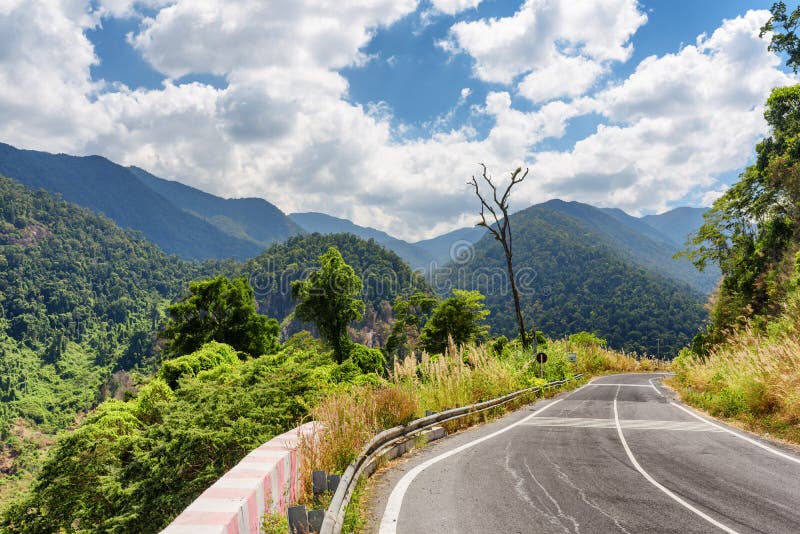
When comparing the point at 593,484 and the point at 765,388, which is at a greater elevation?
the point at 593,484

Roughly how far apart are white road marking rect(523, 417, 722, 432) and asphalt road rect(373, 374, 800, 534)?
1.23ft

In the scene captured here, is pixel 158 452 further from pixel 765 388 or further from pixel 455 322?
pixel 455 322

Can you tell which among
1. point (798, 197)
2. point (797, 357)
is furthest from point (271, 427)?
point (798, 197)

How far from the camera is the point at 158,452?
7840 millimetres

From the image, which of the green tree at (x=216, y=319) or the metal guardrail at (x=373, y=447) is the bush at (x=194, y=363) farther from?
the green tree at (x=216, y=319)

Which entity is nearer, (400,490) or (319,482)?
(319,482)

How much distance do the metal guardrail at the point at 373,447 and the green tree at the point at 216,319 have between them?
2526 centimetres

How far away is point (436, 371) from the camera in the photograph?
13.9 metres

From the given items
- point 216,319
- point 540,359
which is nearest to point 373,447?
point 540,359

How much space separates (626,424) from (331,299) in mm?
24688

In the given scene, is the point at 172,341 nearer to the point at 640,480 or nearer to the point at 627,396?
the point at 627,396

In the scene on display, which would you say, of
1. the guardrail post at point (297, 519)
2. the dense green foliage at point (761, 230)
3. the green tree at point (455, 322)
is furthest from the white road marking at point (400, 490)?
the green tree at point (455, 322)

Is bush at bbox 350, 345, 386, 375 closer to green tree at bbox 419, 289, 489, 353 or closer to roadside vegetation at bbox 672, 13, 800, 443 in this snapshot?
roadside vegetation at bbox 672, 13, 800, 443

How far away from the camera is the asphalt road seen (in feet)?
17.0
